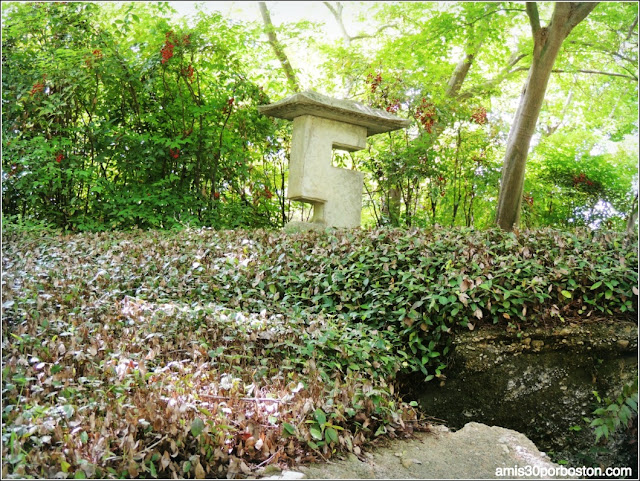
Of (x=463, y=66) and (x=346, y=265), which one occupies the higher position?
(x=463, y=66)

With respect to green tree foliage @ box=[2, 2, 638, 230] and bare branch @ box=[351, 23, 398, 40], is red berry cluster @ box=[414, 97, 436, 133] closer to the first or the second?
green tree foliage @ box=[2, 2, 638, 230]

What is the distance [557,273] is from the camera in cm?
376

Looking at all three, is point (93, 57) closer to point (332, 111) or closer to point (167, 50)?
point (167, 50)

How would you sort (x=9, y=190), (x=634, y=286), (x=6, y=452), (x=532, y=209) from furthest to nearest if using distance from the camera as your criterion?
(x=532, y=209), (x=9, y=190), (x=634, y=286), (x=6, y=452)

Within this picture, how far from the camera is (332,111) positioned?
6.01 m

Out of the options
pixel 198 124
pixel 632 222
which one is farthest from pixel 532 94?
pixel 198 124

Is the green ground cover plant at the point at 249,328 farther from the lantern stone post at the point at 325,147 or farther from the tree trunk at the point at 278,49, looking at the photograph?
the tree trunk at the point at 278,49

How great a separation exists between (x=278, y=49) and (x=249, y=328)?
772cm

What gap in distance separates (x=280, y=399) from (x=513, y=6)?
611cm

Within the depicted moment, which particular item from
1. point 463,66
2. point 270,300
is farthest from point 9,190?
point 463,66

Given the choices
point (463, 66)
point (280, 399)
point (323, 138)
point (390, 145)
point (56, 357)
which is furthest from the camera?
point (463, 66)

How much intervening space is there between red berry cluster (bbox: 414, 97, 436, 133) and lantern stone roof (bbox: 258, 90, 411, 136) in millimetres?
1369

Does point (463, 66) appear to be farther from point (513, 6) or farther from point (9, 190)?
point (9, 190)

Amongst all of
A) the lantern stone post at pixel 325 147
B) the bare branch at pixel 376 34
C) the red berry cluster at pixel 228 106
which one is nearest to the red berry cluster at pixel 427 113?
the lantern stone post at pixel 325 147
